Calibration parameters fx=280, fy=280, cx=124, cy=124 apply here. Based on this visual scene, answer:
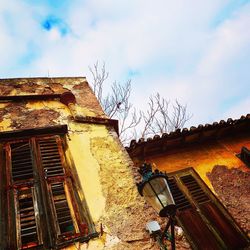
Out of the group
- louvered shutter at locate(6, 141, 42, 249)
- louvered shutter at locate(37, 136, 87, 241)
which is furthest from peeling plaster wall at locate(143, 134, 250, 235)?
louvered shutter at locate(6, 141, 42, 249)

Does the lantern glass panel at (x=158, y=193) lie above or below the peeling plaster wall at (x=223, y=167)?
below

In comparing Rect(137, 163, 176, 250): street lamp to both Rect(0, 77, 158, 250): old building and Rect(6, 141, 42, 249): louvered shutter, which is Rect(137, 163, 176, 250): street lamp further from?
Rect(6, 141, 42, 249): louvered shutter

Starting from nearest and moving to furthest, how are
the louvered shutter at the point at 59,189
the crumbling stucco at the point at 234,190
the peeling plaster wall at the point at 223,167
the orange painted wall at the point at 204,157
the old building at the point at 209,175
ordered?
1. the louvered shutter at the point at 59,189
2. the old building at the point at 209,175
3. the crumbling stucco at the point at 234,190
4. the peeling plaster wall at the point at 223,167
5. the orange painted wall at the point at 204,157

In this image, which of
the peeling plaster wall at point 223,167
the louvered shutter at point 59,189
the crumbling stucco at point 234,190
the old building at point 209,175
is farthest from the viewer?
the peeling plaster wall at point 223,167

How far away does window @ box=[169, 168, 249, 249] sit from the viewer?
5.18m

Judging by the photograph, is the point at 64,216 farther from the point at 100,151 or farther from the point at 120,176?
the point at 100,151

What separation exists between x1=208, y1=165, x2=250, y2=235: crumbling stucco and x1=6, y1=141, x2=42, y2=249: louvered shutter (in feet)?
12.9

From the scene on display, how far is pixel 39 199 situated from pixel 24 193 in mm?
280

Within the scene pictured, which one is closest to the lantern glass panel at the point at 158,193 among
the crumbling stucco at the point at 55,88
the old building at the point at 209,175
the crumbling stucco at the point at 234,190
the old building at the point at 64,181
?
the old building at the point at 64,181

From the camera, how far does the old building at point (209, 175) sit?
5.35m

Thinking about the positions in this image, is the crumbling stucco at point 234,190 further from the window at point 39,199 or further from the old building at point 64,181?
the window at point 39,199

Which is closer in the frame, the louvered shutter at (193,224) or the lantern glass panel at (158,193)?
the lantern glass panel at (158,193)

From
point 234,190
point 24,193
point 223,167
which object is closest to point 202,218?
point 234,190

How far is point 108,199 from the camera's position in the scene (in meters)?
4.30
